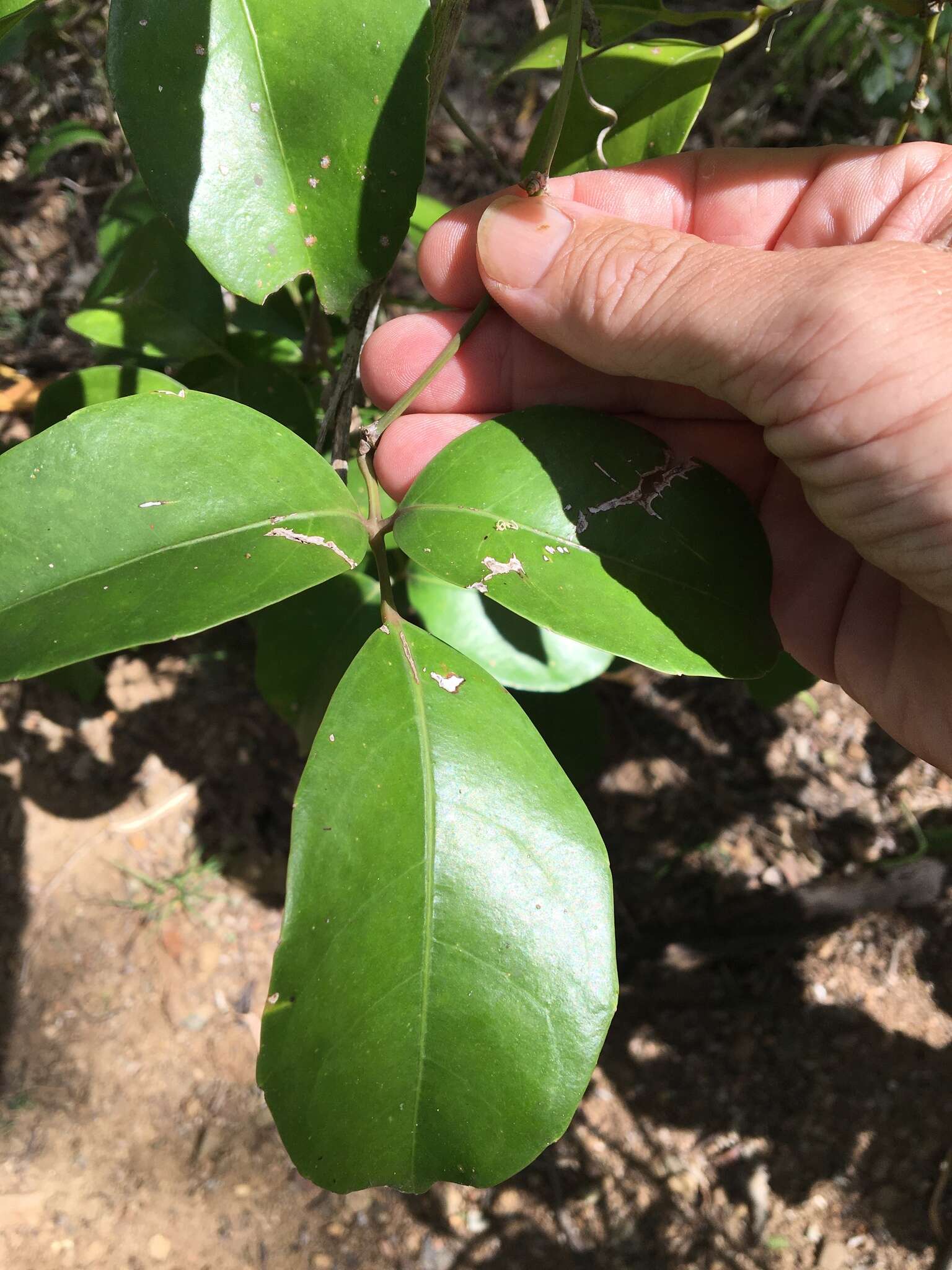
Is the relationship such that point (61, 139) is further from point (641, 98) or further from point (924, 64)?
point (924, 64)

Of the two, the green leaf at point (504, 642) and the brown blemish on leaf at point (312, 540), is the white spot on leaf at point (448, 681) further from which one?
the green leaf at point (504, 642)

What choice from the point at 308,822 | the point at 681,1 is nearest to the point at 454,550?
the point at 308,822

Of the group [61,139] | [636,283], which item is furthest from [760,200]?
[61,139]

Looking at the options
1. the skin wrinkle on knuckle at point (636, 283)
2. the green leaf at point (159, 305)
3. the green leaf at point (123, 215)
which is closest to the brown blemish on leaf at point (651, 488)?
the skin wrinkle on knuckle at point (636, 283)

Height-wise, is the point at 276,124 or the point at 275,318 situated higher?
the point at 276,124

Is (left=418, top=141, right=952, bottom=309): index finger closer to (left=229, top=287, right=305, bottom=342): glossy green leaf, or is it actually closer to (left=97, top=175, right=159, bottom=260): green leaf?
(left=229, top=287, right=305, bottom=342): glossy green leaf

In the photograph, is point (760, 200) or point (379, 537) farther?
point (760, 200)

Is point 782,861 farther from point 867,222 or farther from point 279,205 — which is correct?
point 279,205

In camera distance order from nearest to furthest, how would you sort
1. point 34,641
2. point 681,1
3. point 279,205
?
1. point 34,641
2. point 279,205
3. point 681,1

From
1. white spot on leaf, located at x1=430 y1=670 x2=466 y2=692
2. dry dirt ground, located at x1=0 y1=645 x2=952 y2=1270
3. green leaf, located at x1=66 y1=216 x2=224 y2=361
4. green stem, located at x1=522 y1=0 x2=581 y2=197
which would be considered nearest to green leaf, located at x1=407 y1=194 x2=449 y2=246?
green leaf, located at x1=66 y1=216 x2=224 y2=361
